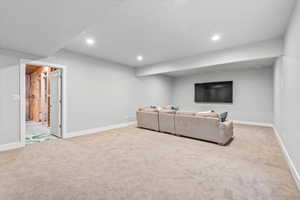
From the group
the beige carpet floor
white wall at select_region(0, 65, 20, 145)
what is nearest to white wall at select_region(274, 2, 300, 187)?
the beige carpet floor

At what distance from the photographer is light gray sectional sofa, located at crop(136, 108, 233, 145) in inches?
127

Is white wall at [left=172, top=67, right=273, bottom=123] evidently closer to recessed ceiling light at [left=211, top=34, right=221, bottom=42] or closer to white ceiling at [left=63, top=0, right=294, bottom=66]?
white ceiling at [left=63, top=0, right=294, bottom=66]

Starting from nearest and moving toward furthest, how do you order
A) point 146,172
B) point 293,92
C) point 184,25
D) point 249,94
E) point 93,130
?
point 293,92 → point 146,172 → point 184,25 → point 93,130 → point 249,94

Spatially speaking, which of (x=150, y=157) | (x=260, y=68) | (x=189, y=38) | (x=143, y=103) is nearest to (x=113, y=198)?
(x=150, y=157)

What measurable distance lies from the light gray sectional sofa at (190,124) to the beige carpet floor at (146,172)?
0.30m

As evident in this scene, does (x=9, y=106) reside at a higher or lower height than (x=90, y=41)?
lower

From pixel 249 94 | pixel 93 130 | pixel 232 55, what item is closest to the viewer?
pixel 232 55

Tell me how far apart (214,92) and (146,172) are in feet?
18.3

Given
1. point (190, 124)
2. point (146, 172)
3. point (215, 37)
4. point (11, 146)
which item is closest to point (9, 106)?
point (11, 146)

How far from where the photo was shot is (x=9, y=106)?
2.98 m

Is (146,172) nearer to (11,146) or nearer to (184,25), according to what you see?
(184,25)

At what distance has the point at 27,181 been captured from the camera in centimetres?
183

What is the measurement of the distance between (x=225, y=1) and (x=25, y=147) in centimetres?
494

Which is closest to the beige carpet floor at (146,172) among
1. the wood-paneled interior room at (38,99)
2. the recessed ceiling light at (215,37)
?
the wood-paneled interior room at (38,99)
